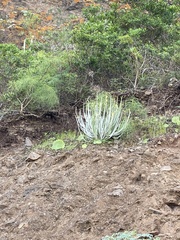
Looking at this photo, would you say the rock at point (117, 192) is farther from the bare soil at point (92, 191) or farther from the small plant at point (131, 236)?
the small plant at point (131, 236)

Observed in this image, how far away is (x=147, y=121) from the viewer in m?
6.33

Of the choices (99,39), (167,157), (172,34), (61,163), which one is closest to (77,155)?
(61,163)

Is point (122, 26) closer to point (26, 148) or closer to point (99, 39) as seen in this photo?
point (99, 39)

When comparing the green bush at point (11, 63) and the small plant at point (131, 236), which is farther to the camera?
the green bush at point (11, 63)

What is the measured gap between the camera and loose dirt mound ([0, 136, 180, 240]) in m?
4.04

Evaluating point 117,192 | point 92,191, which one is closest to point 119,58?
point 92,191

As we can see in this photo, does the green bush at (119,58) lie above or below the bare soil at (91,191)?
above

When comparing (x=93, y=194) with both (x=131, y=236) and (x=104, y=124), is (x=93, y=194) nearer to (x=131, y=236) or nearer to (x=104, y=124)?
(x=131, y=236)

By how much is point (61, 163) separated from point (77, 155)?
0.23 m

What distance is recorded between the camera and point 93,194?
185 inches

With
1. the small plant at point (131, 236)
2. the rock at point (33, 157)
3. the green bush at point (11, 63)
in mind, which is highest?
the green bush at point (11, 63)

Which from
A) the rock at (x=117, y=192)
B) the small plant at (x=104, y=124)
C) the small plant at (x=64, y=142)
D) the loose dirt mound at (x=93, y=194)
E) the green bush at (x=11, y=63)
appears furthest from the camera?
the green bush at (x=11, y=63)

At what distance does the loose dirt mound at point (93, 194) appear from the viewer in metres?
4.04

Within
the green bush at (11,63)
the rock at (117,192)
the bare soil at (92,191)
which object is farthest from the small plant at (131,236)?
the green bush at (11,63)
